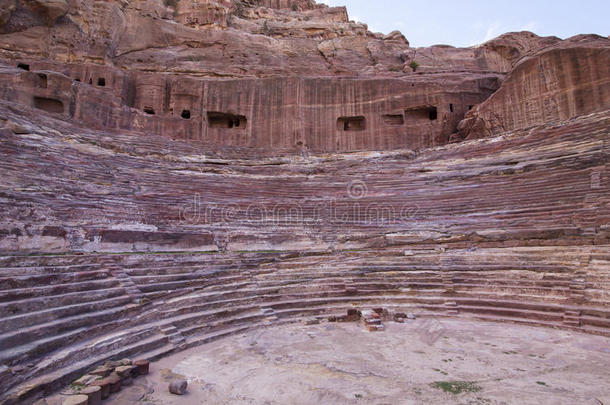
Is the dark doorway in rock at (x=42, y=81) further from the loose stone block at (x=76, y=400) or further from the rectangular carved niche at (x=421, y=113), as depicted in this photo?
the rectangular carved niche at (x=421, y=113)

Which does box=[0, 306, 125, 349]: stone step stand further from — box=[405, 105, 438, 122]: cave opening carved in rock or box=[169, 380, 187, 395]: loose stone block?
box=[405, 105, 438, 122]: cave opening carved in rock

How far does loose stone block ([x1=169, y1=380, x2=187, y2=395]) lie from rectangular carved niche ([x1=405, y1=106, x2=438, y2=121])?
20.0 meters

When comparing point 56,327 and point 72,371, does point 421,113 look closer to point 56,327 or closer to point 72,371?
point 56,327

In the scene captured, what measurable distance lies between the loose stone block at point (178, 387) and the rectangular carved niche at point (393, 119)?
19250 mm

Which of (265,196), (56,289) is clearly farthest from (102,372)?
(265,196)

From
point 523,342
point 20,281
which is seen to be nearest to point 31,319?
point 20,281

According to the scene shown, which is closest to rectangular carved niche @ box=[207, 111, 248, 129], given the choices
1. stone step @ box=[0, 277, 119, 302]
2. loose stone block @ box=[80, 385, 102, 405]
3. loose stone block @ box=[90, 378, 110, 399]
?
stone step @ box=[0, 277, 119, 302]

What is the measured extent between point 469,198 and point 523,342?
7633mm

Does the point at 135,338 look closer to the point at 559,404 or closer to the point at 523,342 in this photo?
the point at 559,404

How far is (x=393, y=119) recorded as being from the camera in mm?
20828

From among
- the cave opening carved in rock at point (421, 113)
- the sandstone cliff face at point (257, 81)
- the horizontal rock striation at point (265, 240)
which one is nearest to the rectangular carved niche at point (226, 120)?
the sandstone cliff face at point (257, 81)

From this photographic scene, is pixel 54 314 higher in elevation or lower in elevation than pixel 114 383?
higher

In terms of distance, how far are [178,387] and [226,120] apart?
2032cm

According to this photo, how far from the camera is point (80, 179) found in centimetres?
1109
